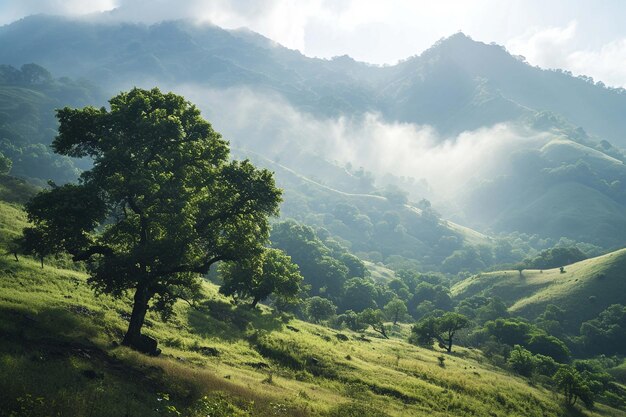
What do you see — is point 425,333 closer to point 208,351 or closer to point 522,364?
point 522,364

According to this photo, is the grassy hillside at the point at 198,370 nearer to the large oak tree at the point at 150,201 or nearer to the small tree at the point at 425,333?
the large oak tree at the point at 150,201

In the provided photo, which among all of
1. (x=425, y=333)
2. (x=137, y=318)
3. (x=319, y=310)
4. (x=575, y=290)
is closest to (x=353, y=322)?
(x=319, y=310)

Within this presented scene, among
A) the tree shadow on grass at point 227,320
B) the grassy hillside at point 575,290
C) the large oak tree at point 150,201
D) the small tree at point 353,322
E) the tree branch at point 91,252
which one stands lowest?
the small tree at point 353,322

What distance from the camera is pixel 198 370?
28.0 meters

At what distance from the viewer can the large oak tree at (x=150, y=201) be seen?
27.7 m

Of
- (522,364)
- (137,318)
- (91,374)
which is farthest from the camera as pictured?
(522,364)

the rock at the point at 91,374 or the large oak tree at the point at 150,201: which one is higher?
the large oak tree at the point at 150,201

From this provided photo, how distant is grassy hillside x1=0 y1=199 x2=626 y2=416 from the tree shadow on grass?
0.29m

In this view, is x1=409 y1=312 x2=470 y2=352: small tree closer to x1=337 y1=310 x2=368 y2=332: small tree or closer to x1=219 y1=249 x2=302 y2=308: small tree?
x1=337 y1=310 x2=368 y2=332: small tree

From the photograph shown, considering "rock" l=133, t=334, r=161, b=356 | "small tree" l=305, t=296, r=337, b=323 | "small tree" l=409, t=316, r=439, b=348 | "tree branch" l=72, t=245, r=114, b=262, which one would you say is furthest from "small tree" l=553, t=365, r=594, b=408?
"tree branch" l=72, t=245, r=114, b=262

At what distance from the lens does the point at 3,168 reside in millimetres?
132750

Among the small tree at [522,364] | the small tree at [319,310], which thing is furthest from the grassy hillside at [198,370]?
the small tree at [319,310]

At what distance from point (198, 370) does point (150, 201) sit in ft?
42.0

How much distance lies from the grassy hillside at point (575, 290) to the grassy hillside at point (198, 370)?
10907 centimetres
